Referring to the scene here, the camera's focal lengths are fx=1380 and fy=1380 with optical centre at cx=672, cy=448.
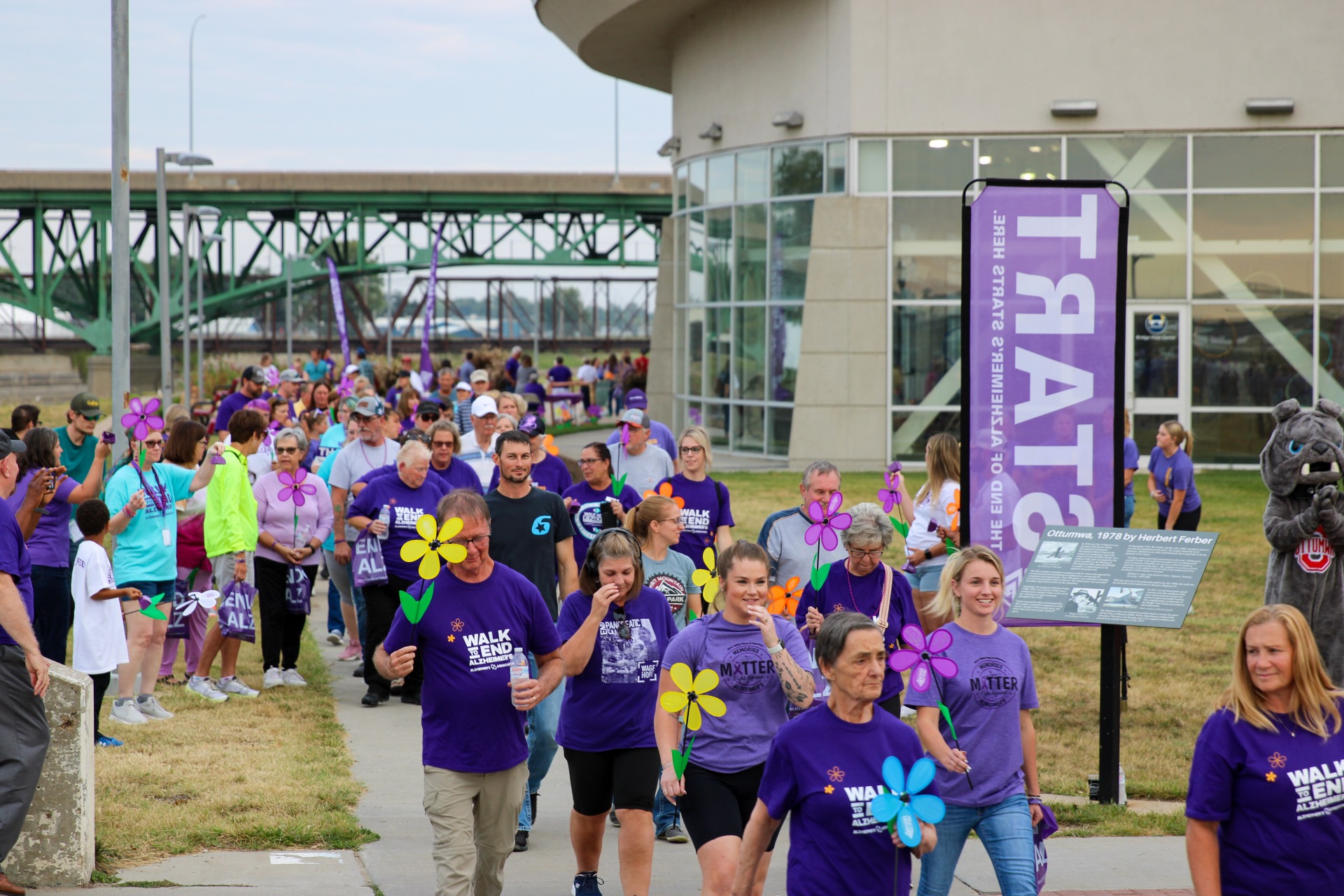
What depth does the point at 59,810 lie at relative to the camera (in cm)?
602

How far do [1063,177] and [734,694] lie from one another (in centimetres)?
1888

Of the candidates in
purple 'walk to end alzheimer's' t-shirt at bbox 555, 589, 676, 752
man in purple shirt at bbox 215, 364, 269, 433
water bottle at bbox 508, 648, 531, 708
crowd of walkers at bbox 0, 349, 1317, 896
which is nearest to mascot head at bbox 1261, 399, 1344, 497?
crowd of walkers at bbox 0, 349, 1317, 896

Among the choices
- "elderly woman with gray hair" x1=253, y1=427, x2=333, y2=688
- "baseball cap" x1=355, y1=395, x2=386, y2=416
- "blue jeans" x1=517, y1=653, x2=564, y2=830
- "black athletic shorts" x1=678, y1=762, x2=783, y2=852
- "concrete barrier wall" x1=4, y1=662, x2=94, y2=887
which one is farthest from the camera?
"baseball cap" x1=355, y1=395, x2=386, y2=416

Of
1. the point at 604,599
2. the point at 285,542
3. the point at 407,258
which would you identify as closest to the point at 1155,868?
the point at 604,599

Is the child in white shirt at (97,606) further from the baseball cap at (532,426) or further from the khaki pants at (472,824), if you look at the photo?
the khaki pants at (472,824)

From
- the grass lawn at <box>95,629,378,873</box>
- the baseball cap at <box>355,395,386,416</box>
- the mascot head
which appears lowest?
the grass lawn at <box>95,629,378,873</box>

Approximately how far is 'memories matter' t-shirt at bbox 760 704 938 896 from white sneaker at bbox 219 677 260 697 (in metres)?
6.66

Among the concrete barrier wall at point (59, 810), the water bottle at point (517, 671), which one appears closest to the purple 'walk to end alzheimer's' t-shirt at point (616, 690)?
the water bottle at point (517, 671)

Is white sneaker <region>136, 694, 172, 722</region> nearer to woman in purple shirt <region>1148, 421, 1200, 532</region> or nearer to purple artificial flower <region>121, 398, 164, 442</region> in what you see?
purple artificial flower <region>121, 398, 164, 442</region>

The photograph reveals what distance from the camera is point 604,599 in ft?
18.0

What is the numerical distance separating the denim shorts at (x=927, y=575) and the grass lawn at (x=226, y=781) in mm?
3752

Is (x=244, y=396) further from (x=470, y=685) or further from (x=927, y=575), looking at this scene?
(x=470, y=685)

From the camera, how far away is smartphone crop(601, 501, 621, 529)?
8.93m

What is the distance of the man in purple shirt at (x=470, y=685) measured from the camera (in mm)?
5281
